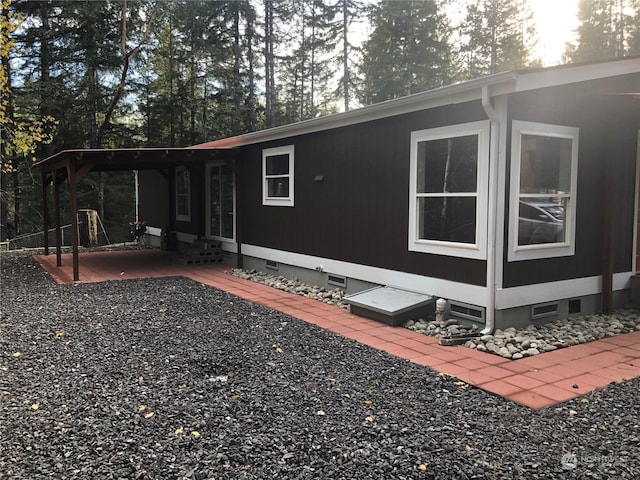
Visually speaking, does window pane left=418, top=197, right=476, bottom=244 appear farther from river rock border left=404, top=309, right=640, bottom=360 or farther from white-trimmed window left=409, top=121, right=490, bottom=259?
river rock border left=404, top=309, right=640, bottom=360

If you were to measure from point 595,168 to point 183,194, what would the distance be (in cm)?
884

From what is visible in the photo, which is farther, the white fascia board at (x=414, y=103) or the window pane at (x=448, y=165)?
the window pane at (x=448, y=165)

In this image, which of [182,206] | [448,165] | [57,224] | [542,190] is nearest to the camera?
[542,190]

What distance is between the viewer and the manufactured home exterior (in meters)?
4.66

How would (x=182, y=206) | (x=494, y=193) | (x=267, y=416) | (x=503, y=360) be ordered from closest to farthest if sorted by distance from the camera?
(x=267, y=416) < (x=503, y=360) < (x=494, y=193) < (x=182, y=206)

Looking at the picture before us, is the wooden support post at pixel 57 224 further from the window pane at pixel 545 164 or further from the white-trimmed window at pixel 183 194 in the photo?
the window pane at pixel 545 164

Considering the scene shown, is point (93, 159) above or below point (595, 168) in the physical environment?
above

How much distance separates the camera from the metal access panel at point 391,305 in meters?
5.17

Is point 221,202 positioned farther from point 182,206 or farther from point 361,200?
point 361,200

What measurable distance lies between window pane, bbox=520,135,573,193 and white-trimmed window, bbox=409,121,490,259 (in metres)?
0.43

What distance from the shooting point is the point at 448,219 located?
204 inches

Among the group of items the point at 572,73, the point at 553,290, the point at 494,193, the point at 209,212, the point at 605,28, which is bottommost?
the point at 553,290

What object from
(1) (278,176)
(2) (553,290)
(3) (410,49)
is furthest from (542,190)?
(3) (410,49)

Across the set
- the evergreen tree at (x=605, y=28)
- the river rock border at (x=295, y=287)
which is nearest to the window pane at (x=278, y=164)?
the river rock border at (x=295, y=287)
